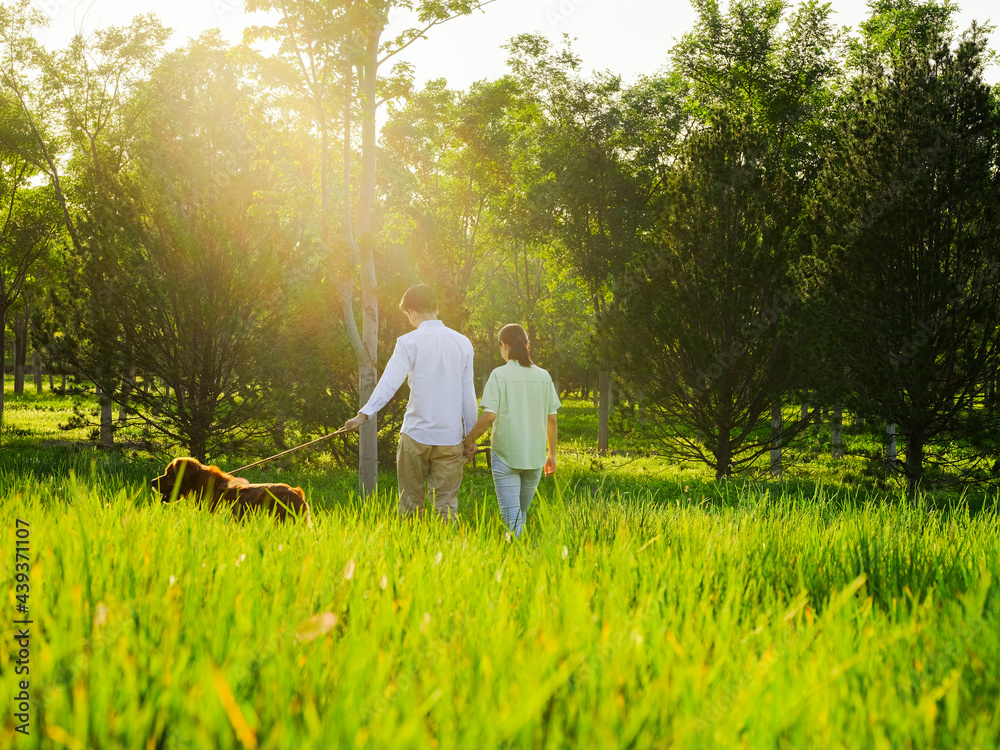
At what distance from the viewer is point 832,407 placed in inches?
471

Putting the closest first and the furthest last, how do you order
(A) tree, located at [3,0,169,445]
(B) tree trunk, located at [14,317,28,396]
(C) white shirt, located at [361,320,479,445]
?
(C) white shirt, located at [361,320,479,445] → (A) tree, located at [3,0,169,445] → (B) tree trunk, located at [14,317,28,396]

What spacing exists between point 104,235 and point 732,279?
11410 millimetres

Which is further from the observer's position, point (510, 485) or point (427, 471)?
point (510, 485)

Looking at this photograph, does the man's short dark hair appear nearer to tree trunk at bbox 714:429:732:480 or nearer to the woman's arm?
the woman's arm

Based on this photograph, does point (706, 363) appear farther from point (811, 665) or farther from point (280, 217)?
point (811, 665)

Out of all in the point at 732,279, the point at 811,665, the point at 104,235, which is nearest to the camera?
the point at 811,665

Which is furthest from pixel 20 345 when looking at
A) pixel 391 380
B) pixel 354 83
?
pixel 391 380

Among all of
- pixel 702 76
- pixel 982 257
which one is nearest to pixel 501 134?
pixel 702 76

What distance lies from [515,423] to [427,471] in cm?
Result: 88

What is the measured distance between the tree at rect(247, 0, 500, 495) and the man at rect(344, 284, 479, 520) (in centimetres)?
380

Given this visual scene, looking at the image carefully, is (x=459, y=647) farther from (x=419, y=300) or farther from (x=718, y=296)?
(x=718, y=296)

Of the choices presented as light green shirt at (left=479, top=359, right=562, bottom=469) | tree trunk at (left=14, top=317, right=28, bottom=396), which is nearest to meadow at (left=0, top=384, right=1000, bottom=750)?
light green shirt at (left=479, top=359, right=562, bottom=469)

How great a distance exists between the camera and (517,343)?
240 inches

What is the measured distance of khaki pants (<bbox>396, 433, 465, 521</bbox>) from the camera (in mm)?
5797
